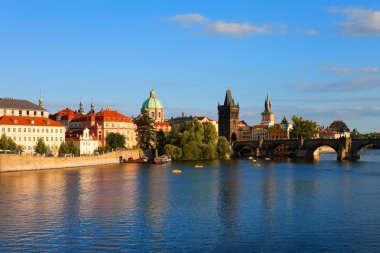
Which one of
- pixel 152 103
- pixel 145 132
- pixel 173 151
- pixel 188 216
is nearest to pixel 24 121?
pixel 145 132

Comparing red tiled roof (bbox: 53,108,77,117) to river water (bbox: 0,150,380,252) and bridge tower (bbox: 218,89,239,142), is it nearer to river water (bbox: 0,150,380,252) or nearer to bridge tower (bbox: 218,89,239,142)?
bridge tower (bbox: 218,89,239,142)

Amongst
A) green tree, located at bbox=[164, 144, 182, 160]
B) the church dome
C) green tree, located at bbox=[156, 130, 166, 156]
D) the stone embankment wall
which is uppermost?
the church dome

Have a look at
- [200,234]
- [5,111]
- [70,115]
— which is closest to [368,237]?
[200,234]

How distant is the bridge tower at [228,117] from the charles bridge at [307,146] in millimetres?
10529

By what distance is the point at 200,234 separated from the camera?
36.9 meters

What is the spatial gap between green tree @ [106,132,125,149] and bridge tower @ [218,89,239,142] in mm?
66475

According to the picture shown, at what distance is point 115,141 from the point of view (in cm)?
12600

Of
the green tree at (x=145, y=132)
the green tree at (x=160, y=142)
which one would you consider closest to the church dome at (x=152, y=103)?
the green tree at (x=145, y=132)

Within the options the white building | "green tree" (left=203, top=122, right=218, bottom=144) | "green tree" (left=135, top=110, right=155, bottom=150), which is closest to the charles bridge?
"green tree" (left=203, top=122, right=218, bottom=144)

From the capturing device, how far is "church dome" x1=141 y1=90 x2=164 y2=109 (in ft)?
614

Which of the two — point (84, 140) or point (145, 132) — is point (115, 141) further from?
point (145, 132)

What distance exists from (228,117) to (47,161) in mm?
105946

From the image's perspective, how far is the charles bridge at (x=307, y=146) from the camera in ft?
436

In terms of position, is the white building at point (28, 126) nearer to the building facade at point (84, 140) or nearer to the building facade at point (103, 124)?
the building facade at point (84, 140)
